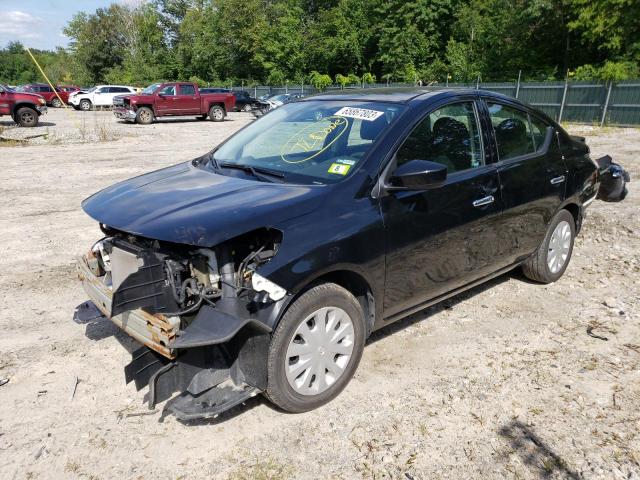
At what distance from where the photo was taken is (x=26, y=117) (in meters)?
21.1

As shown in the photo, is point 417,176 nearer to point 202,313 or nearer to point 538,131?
point 202,313

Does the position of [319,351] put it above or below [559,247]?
above

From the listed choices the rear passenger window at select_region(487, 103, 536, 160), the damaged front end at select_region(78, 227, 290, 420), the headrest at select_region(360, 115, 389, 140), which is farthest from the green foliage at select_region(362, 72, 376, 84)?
the damaged front end at select_region(78, 227, 290, 420)

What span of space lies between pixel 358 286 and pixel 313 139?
1.14 meters

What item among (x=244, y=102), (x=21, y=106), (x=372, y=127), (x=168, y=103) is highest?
(x=372, y=127)

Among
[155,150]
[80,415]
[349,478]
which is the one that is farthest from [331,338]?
[155,150]

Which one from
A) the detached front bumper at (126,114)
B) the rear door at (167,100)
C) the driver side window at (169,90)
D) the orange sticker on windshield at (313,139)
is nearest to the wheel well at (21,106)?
the detached front bumper at (126,114)

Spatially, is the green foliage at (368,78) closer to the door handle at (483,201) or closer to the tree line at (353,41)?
the tree line at (353,41)

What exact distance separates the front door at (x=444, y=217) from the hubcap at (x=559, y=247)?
1016 mm

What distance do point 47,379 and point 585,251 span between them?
5498mm

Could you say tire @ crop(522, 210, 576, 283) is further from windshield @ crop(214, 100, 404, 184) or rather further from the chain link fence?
the chain link fence

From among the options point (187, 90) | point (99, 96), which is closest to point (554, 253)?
point (187, 90)

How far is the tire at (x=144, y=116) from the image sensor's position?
2492 centimetres

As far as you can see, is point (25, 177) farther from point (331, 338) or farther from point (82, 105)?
point (82, 105)
